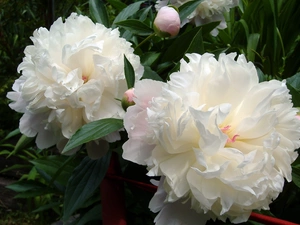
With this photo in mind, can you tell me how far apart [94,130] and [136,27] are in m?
0.28

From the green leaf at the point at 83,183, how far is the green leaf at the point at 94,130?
0.13m

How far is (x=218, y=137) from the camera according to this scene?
390mm

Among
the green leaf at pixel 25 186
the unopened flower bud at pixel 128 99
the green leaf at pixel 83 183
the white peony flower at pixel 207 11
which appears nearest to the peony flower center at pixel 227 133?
the unopened flower bud at pixel 128 99

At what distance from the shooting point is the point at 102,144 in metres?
0.56

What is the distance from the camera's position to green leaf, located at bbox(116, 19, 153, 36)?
0.70 meters

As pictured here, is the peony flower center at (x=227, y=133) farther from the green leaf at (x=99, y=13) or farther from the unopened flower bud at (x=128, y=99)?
the green leaf at (x=99, y=13)

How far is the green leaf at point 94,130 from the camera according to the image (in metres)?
0.46

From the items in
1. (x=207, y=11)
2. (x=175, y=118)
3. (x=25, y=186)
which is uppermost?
(x=175, y=118)

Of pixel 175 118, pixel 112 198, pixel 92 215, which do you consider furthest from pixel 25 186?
pixel 175 118

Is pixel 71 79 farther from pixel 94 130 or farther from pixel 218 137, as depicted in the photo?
pixel 218 137

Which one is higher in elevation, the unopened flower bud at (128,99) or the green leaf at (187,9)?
the unopened flower bud at (128,99)

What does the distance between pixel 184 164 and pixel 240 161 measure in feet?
0.18

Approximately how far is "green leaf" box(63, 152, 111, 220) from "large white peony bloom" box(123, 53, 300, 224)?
0.60 feet

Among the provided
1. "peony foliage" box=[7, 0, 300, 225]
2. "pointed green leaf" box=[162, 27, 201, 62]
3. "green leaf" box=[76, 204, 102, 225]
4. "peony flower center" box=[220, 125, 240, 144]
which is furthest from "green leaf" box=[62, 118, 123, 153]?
"green leaf" box=[76, 204, 102, 225]
